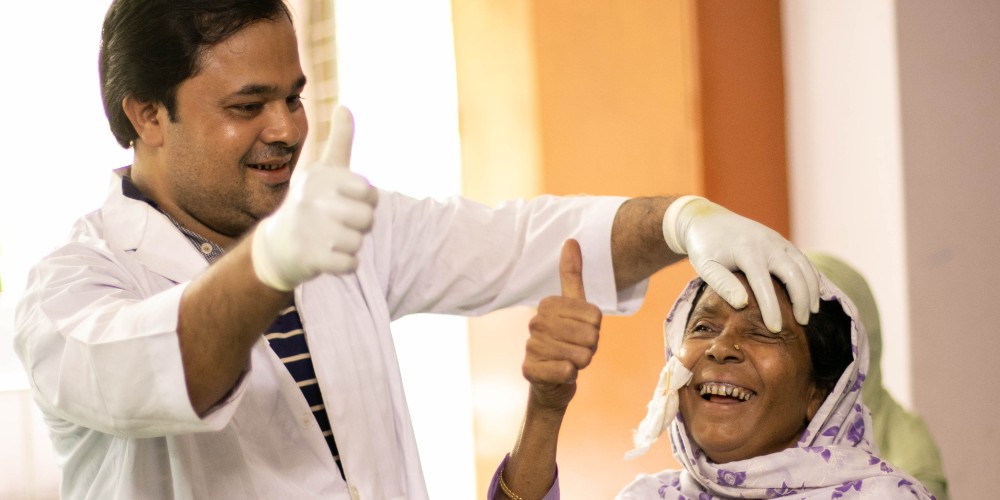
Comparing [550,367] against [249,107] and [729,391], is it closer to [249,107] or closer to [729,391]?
[729,391]

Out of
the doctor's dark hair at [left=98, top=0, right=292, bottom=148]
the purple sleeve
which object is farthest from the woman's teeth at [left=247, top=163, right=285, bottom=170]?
the purple sleeve

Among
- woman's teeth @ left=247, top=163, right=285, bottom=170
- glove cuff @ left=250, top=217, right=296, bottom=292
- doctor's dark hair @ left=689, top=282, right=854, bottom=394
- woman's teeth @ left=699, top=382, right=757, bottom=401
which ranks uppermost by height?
woman's teeth @ left=247, top=163, right=285, bottom=170

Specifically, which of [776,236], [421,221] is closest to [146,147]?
[421,221]

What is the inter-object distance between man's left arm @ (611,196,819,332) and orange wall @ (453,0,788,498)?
2.78ft

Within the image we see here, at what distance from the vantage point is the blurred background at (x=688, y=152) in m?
2.37

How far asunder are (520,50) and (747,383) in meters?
1.44

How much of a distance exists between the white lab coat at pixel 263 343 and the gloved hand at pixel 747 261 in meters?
0.18

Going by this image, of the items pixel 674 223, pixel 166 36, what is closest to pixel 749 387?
pixel 674 223

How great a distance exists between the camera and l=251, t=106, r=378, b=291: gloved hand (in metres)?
1.01

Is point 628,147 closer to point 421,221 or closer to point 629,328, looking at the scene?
point 629,328

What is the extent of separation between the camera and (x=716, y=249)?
1.55 m

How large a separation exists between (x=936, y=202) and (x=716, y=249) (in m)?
Answer: 1.10

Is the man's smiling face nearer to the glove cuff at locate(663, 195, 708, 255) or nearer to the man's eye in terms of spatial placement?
the man's eye

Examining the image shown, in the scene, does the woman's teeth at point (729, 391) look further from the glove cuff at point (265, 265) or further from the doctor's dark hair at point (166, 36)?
the doctor's dark hair at point (166, 36)
